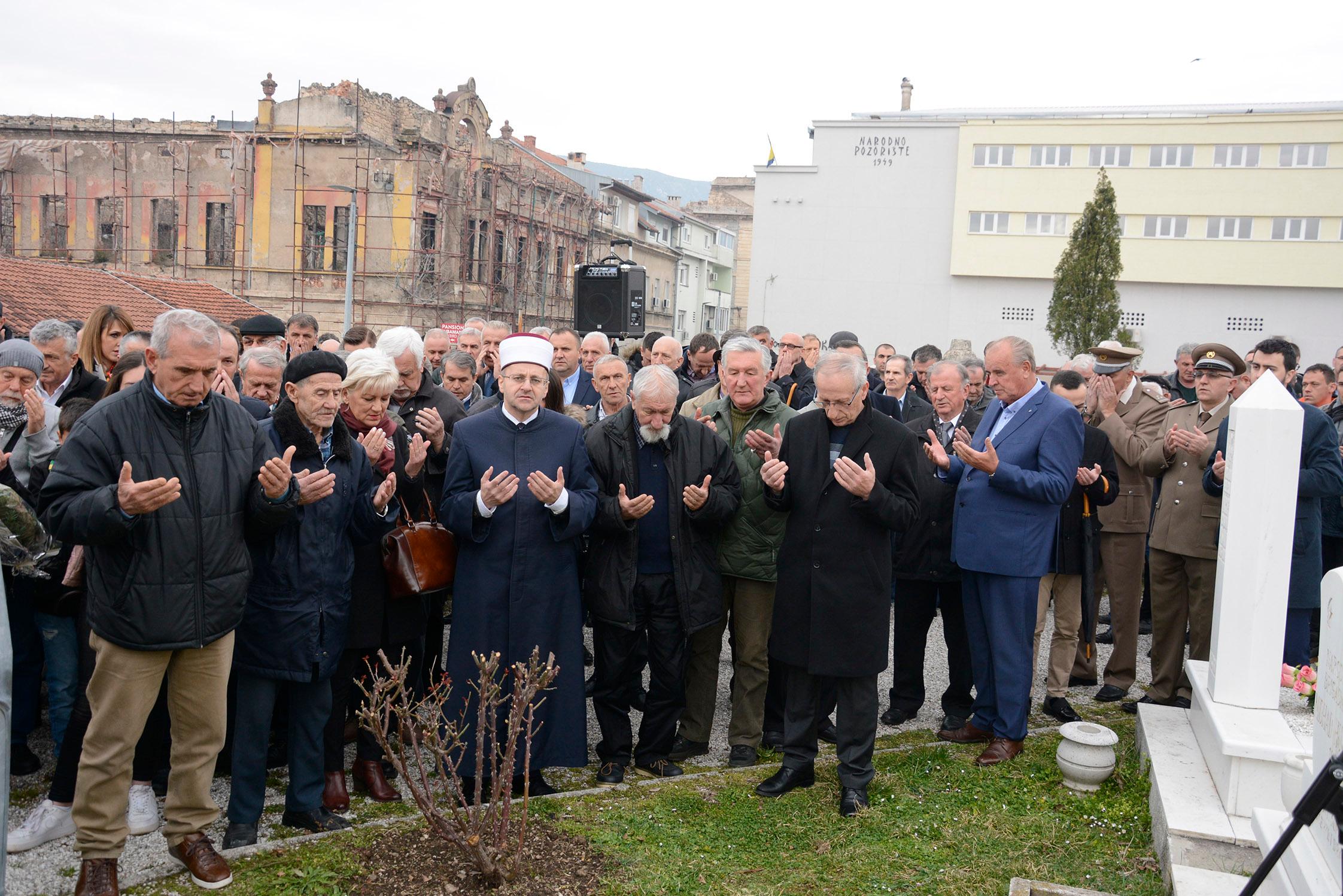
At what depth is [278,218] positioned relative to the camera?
31.1 metres

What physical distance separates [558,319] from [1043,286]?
829 inches

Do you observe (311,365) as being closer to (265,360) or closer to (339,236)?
(265,360)

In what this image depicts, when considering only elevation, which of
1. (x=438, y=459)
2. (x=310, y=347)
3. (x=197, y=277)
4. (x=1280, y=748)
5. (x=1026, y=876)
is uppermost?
(x=197, y=277)

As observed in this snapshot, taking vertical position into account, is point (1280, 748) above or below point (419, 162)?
below

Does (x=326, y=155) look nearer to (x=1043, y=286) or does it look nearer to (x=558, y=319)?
(x=558, y=319)

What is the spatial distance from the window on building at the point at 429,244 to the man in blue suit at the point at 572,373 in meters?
24.0

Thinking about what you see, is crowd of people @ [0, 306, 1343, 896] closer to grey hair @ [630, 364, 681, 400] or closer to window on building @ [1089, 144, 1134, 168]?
grey hair @ [630, 364, 681, 400]

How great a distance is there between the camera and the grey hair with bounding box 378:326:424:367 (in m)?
5.81

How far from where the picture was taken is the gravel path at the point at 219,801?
4.01 m

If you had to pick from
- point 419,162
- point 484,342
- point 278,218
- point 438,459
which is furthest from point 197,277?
point 438,459

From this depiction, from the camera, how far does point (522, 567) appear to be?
15.9 feet

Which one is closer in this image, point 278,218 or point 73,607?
point 73,607

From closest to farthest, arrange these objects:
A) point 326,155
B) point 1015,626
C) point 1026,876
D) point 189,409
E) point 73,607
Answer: point 189,409, point 1026,876, point 73,607, point 1015,626, point 326,155

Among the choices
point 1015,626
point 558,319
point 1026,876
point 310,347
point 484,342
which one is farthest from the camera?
point 558,319
